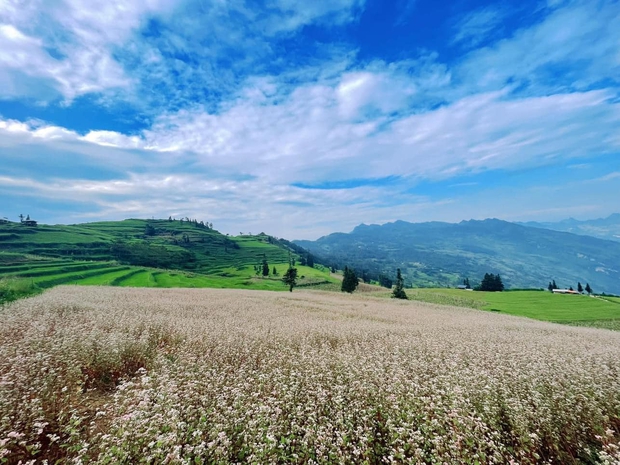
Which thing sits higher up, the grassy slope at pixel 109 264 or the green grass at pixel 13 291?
the green grass at pixel 13 291

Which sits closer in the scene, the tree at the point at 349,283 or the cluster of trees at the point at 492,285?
the tree at the point at 349,283

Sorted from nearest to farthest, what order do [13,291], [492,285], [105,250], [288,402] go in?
[288,402], [13,291], [492,285], [105,250]

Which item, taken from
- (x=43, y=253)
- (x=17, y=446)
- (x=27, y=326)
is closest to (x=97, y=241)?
(x=43, y=253)

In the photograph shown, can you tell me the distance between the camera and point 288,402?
601cm

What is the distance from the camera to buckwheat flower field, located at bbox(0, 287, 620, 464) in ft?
15.1

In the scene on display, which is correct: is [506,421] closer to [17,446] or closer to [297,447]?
[297,447]

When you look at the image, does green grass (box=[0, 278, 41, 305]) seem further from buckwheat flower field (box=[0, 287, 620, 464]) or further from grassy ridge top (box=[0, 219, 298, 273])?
grassy ridge top (box=[0, 219, 298, 273])

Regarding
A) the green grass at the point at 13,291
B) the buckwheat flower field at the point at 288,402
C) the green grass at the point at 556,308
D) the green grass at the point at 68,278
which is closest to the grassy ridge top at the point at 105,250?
the green grass at the point at 68,278

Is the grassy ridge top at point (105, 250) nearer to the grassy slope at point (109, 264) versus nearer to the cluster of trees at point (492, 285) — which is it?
the grassy slope at point (109, 264)

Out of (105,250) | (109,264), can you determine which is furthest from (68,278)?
(105,250)

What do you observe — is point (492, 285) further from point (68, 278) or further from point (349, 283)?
point (68, 278)

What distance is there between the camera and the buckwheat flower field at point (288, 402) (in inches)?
182

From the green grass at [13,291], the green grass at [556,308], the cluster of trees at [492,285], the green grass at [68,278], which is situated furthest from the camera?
the cluster of trees at [492,285]

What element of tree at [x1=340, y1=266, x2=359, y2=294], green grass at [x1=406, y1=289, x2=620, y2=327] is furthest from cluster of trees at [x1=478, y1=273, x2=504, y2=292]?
tree at [x1=340, y1=266, x2=359, y2=294]
